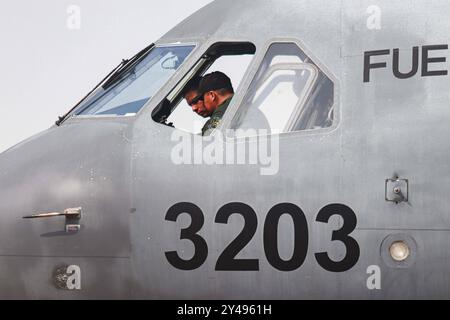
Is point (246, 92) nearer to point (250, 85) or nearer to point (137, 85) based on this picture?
point (250, 85)

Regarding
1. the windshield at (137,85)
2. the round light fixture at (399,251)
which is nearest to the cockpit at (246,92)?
the windshield at (137,85)

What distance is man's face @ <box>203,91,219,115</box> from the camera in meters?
10.5

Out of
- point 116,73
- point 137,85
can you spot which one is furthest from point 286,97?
point 116,73

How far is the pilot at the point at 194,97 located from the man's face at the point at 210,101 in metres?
0.03

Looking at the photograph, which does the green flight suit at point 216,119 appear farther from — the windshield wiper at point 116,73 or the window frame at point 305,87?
the windshield wiper at point 116,73

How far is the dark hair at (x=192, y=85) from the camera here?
10.5 m

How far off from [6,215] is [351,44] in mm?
3249

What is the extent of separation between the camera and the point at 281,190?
9.52 meters

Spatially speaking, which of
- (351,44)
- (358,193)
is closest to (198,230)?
(358,193)

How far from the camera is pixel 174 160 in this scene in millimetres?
9828

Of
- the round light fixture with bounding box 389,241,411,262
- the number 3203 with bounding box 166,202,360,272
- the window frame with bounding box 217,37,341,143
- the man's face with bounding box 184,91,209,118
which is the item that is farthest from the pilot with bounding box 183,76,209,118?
the round light fixture with bounding box 389,241,411,262

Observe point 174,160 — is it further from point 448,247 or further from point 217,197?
point 448,247

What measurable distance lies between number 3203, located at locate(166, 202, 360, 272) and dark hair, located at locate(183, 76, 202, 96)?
50.4 inches

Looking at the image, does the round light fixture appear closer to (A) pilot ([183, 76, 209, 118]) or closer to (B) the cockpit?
(B) the cockpit
